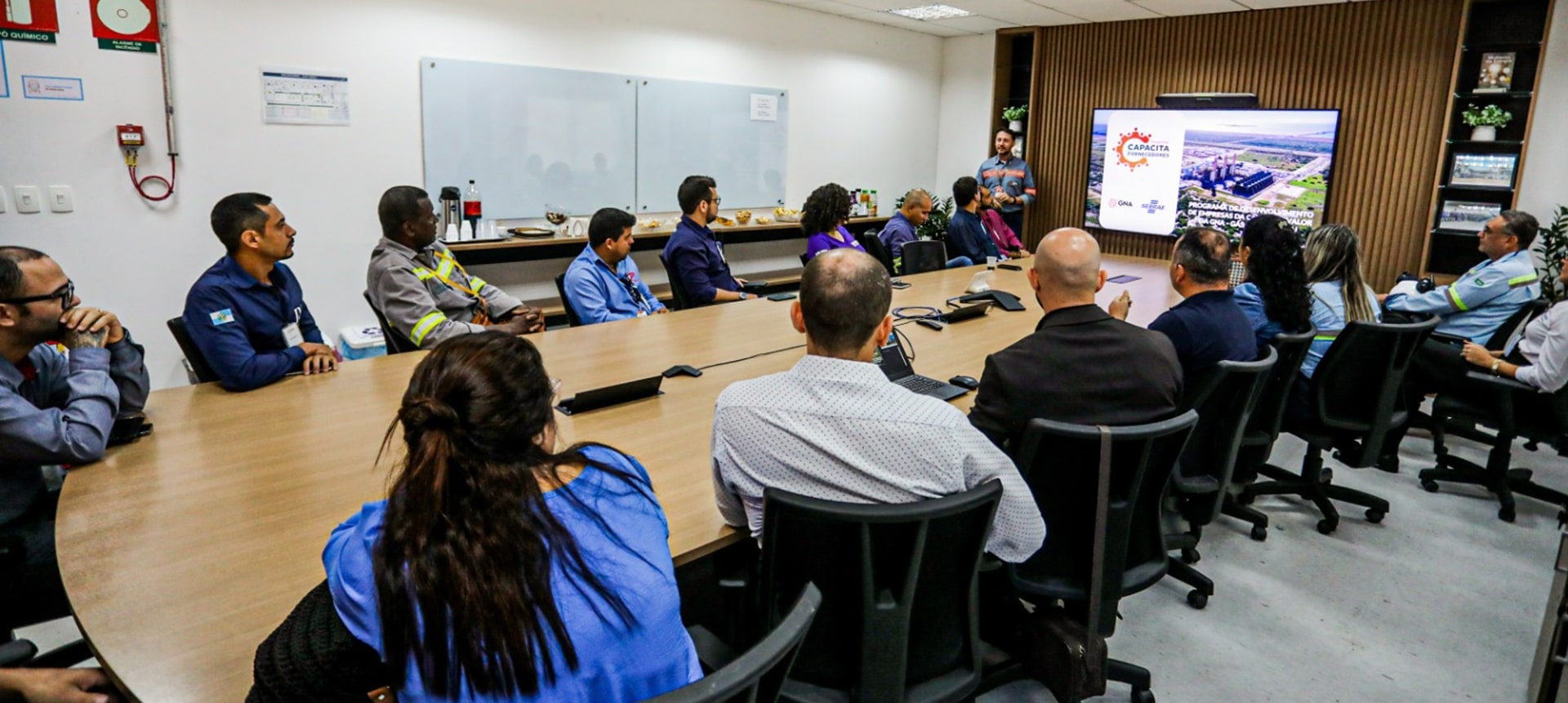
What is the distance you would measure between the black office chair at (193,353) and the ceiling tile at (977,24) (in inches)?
255

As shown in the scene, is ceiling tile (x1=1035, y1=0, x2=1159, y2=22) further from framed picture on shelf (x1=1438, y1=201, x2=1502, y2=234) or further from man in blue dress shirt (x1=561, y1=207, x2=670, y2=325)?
man in blue dress shirt (x1=561, y1=207, x2=670, y2=325)

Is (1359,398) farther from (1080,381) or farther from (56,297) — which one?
(56,297)

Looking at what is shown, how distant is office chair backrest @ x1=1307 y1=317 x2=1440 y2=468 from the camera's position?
308 cm

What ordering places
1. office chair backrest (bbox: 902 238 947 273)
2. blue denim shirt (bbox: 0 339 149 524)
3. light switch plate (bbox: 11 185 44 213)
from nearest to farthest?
blue denim shirt (bbox: 0 339 149 524) → light switch plate (bbox: 11 185 44 213) → office chair backrest (bbox: 902 238 947 273)

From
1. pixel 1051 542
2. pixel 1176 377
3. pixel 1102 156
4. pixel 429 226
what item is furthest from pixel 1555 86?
pixel 429 226

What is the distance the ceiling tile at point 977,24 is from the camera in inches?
297

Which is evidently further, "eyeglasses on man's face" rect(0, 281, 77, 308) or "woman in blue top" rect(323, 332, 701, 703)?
"eyeglasses on man's face" rect(0, 281, 77, 308)

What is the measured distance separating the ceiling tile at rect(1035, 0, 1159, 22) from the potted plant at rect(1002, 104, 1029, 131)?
1024 mm

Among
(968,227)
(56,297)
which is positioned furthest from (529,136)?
(56,297)

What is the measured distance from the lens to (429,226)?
3309mm

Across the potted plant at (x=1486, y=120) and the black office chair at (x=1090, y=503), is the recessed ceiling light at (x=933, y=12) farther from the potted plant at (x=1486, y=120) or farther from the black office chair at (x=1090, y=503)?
the black office chair at (x=1090, y=503)

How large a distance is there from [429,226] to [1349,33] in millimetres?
6619

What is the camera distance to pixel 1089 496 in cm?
189

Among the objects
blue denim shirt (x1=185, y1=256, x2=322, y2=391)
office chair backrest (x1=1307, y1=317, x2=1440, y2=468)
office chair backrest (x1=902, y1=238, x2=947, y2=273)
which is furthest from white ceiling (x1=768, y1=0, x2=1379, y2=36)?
blue denim shirt (x1=185, y1=256, x2=322, y2=391)
